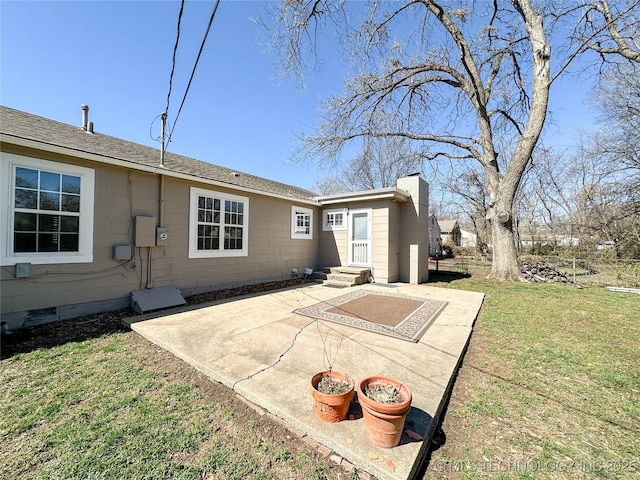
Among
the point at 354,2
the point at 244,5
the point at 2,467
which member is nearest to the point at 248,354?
the point at 2,467

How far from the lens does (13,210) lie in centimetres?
402

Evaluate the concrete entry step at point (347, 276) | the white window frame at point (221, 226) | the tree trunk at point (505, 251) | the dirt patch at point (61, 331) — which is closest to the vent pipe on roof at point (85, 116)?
the white window frame at point (221, 226)

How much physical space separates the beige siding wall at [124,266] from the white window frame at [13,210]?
9cm

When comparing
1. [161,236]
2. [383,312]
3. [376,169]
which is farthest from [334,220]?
[376,169]

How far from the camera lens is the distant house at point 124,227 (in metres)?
4.11

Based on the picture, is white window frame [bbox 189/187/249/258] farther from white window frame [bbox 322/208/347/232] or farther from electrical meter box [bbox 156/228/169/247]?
white window frame [bbox 322/208/347/232]

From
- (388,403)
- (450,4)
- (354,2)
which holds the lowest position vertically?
(388,403)

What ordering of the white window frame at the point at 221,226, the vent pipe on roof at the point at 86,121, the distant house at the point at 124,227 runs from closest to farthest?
the distant house at the point at 124,227, the white window frame at the point at 221,226, the vent pipe on roof at the point at 86,121

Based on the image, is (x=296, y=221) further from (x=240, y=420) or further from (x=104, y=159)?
(x=240, y=420)

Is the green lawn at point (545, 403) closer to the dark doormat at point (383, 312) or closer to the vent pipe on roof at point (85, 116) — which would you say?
the dark doormat at point (383, 312)

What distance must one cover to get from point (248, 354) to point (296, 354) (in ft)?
2.01

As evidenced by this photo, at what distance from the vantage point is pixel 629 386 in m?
2.79

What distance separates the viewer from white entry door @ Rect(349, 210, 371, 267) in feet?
29.8

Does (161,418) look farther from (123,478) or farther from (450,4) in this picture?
(450,4)
